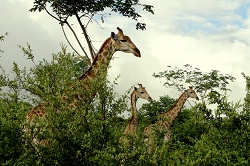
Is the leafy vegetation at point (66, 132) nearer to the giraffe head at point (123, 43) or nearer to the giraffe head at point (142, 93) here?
the giraffe head at point (123, 43)

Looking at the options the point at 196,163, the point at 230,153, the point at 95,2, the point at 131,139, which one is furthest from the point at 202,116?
the point at 95,2

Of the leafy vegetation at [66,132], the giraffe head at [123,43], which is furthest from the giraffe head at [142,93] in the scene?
the leafy vegetation at [66,132]

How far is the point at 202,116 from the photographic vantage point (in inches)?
415

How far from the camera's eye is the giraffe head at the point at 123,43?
12.9 metres

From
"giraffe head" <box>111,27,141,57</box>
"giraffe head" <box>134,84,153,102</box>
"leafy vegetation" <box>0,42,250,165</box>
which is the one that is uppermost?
"giraffe head" <box>134,84,153,102</box>

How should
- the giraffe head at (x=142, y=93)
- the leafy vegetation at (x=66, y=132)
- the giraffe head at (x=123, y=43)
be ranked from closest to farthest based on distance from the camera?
the leafy vegetation at (x=66, y=132) → the giraffe head at (x=123, y=43) → the giraffe head at (x=142, y=93)

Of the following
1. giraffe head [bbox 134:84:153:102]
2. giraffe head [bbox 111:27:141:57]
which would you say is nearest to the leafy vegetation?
giraffe head [bbox 111:27:141:57]

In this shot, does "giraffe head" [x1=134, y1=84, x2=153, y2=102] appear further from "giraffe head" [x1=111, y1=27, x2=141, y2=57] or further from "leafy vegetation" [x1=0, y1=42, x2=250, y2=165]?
"leafy vegetation" [x1=0, y1=42, x2=250, y2=165]

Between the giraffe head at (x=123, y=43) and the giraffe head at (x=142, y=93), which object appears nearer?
the giraffe head at (x=123, y=43)

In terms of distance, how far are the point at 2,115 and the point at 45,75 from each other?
1.11m

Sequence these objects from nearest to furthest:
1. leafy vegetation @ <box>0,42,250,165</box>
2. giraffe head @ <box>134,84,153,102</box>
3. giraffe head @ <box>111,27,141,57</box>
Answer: leafy vegetation @ <box>0,42,250,165</box> → giraffe head @ <box>111,27,141,57</box> → giraffe head @ <box>134,84,153,102</box>

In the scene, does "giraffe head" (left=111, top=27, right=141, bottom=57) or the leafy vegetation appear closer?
the leafy vegetation

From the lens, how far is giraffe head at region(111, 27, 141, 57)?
12.9 metres

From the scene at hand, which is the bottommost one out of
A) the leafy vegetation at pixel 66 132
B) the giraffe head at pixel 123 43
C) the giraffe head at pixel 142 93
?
the leafy vegetation at pixel 66 132
